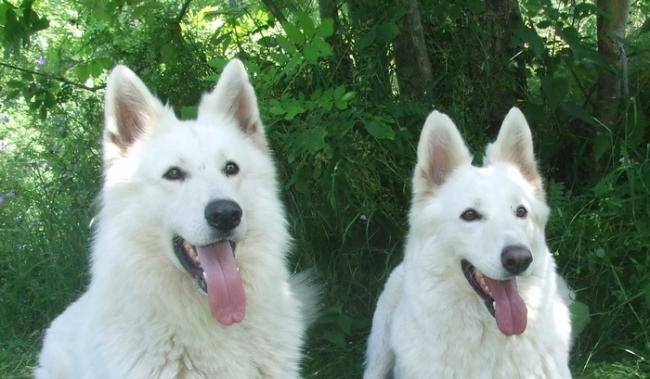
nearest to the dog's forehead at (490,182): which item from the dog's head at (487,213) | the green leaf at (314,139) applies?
the dog's head at (487,213)

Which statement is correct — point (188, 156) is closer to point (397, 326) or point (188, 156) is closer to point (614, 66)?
point (397, 326)

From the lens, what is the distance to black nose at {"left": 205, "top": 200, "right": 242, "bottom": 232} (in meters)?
2.50

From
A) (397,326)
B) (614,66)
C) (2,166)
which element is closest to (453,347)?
(397,326)

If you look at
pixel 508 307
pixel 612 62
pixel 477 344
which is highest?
pixel 612 62

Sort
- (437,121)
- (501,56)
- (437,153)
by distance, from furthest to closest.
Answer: (501,56) < (437,153) < (437,121)

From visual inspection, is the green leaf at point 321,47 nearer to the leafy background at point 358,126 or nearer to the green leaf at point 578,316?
the leafy background at point 358,126

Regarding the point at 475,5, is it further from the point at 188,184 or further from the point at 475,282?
the point at 188,184

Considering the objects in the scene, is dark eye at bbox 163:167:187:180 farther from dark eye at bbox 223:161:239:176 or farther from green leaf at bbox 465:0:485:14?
green leaf at bbox 465:0:485:14

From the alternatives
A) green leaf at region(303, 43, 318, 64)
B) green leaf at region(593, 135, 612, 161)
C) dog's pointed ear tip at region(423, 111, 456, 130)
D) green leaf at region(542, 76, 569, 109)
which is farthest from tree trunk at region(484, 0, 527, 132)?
green leaf at region(303, 43, 318, 64)

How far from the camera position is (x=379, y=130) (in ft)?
12.7

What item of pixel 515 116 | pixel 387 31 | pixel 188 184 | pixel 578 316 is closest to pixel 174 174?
pixel 188 184

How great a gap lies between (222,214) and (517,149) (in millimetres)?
1726

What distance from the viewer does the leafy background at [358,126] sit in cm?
409

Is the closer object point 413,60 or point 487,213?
point 487,213
